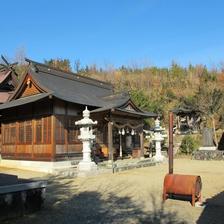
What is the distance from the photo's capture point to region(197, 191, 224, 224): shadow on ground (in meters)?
7.17

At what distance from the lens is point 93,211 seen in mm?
8258

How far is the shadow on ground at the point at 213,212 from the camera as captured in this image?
23.5 ft

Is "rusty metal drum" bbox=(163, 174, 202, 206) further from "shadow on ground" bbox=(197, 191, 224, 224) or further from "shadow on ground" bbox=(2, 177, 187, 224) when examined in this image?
"shadow on ground" bbox=(2, 177, 187, 224)

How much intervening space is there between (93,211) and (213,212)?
9.28 feet

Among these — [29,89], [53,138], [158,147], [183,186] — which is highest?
Answer: [29,89]

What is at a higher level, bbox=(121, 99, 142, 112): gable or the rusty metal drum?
bbox=(121, 99, 142, 112): gable

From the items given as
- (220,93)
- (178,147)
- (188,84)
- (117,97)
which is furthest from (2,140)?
(188,84)

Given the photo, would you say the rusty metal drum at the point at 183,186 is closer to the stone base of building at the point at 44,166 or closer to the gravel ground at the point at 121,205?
the gravel ground at the point at 121,205

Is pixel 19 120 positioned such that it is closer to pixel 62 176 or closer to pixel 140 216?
pixel 62 176

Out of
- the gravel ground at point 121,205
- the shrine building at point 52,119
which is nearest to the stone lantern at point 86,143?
the shrine building at point 52,119

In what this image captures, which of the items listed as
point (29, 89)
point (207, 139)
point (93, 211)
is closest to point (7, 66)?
point (29, 89)

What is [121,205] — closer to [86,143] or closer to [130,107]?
[86,143]

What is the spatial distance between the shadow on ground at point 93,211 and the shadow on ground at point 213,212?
1.89 feet

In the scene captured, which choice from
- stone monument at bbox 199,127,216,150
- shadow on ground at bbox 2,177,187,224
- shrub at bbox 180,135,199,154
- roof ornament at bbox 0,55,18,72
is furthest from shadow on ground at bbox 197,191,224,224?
roof ornament at bbox 0,55,18,72
